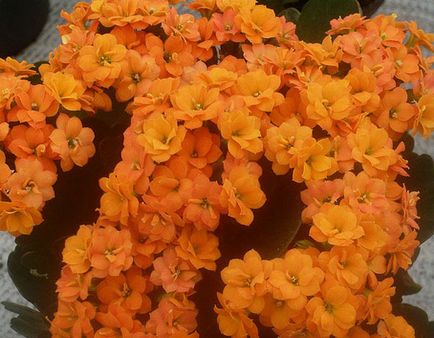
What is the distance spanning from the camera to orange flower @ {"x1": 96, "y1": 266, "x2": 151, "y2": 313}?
29.7 inches

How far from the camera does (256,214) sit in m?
0.86

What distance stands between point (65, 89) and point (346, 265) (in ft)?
1.18

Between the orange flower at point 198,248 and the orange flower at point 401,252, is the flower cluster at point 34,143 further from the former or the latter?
the orange flower at point 401,252

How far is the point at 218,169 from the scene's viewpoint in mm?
773

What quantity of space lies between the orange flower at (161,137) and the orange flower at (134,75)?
103 millimetres

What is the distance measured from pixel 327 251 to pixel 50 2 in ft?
4.53

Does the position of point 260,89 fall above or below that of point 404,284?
above

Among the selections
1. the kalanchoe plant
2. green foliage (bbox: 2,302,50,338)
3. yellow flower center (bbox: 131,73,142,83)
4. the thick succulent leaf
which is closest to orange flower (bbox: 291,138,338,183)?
the kalanchoe plant

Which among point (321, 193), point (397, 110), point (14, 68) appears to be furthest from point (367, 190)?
point (14, 68)

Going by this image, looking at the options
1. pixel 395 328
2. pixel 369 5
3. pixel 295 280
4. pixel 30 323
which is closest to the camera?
pixel 295 280

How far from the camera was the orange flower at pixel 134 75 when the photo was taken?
0.83 m

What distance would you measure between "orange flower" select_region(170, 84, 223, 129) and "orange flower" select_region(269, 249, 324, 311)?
16cm

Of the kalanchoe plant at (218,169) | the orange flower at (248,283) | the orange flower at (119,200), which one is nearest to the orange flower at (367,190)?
the kalanchoe plant at (218,169)

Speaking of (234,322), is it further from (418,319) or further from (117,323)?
(418,319)
